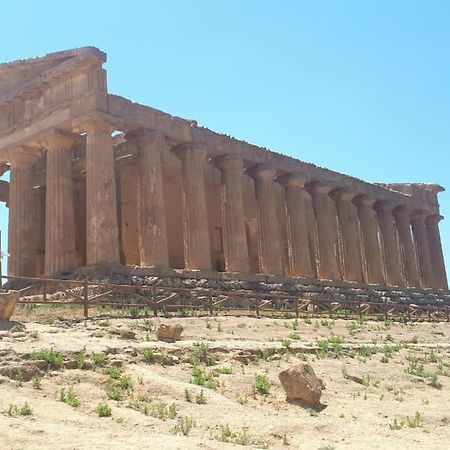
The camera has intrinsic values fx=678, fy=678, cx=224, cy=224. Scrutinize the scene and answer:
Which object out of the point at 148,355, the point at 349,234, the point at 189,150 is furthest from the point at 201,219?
the point at 148,355

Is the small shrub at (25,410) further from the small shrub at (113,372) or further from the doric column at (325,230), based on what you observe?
the doric column at (325,230)

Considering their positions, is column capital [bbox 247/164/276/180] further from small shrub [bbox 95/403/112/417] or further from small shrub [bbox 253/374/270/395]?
small shrub [bbox 95/403/112/417]

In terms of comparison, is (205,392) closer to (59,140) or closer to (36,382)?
(36,382)

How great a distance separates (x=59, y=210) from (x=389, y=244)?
25.7 metres

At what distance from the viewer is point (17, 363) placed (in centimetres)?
1184

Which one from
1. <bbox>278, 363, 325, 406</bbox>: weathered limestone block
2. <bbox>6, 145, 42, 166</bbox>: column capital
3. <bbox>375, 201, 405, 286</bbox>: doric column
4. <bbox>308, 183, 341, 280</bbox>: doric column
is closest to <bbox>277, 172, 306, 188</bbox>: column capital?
<bbox>308, 183, 341, 280</bbox>: doric column

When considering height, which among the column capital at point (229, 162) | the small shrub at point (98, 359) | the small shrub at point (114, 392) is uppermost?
the column capital at point (229, 162)

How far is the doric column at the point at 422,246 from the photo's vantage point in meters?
51.0

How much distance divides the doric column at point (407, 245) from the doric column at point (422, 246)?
158cm

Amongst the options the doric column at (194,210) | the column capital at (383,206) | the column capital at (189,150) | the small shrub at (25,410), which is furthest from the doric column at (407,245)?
the small shrub at (25,410)

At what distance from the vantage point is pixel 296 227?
39.4 metres

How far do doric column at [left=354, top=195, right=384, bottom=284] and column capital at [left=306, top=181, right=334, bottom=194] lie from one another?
178 inches

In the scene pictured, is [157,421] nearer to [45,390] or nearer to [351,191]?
[45,390]

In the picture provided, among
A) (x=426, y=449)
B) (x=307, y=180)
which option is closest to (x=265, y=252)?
(x=307, y=180)
